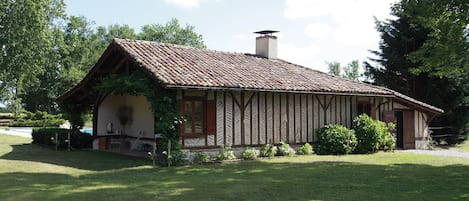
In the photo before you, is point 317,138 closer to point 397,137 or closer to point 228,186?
point 397,137

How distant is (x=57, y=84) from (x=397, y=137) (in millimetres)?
40043

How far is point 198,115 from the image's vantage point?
1555 cm

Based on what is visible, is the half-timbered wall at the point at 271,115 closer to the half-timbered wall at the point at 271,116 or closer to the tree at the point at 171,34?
the half-timbered wall at the point at 271,116

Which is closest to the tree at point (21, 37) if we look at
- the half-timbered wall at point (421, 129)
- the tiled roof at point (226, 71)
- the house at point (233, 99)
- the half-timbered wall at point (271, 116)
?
the house at point (233, 99)

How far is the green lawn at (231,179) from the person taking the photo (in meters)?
9.02

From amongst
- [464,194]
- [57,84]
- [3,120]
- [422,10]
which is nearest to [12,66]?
[3,120]

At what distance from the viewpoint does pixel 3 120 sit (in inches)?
1730

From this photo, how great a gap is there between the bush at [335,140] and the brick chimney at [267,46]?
5.72 meters

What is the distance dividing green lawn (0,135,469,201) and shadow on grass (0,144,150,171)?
3 centimetres

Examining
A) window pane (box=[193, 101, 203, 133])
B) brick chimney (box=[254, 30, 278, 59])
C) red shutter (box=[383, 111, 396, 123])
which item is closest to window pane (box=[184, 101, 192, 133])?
window pane (box=[193, 101, 203, 133])

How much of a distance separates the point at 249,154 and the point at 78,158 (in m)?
5.93

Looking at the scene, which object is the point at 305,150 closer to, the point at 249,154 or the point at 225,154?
the point at 249,154

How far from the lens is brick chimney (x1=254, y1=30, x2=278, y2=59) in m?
23.1

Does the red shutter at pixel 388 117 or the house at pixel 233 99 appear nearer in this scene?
the house at pixel 233 99
